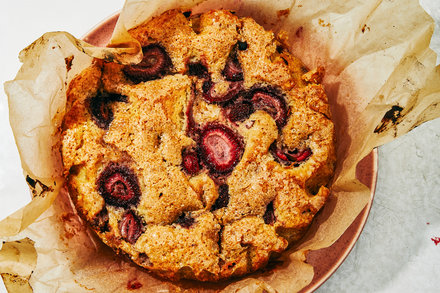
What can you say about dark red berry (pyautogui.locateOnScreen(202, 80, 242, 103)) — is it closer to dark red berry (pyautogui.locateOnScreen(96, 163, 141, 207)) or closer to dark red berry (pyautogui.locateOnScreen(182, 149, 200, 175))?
dark red berry (pyautogui.locateOnScreen(182, 149, 200, 175))

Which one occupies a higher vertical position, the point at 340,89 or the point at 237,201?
the point at 340,89

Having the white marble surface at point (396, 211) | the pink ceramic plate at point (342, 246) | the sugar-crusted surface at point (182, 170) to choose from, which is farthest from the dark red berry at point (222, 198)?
the white marble surface at point (396, 211)

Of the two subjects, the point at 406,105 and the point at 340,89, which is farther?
the point at 340,89

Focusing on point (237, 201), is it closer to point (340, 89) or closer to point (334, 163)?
point (334, 163)

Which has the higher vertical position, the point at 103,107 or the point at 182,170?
the point at 103,107

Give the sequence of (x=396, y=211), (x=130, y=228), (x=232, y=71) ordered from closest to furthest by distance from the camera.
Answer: (x=130, y=228) → (x=232, y=71) → (x=396, y=211)

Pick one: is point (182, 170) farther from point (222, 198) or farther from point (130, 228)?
point (130, 228)

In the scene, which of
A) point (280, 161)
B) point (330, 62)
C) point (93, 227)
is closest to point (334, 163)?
point (280, 161)

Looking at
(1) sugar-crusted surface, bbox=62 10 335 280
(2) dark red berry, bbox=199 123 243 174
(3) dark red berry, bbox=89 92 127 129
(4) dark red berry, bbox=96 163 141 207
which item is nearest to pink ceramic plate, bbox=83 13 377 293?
(1) sugar-crusted surface, bbox=62 10 335 280

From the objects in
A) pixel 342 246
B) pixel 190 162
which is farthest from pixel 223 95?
pixel 342 246
